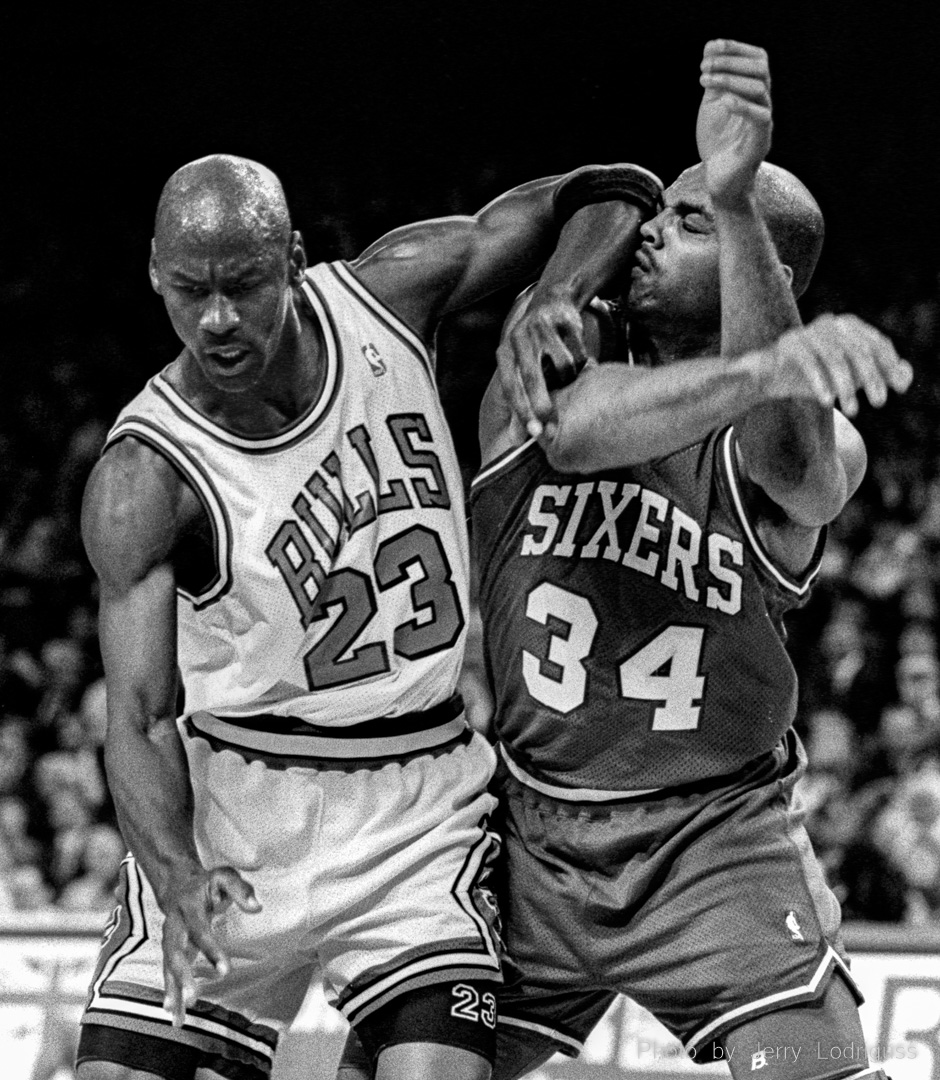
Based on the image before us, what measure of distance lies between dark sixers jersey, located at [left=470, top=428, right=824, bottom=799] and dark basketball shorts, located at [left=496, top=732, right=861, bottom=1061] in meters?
0.06

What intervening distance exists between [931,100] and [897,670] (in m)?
2.82

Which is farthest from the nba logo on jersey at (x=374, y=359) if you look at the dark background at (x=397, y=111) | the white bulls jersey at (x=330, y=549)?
the dark background at (x=397, y=111)

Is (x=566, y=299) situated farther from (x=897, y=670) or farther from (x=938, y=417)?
(x=938, y=417)

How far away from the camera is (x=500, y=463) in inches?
118

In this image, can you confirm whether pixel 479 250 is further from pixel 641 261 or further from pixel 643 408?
pixel 643 408

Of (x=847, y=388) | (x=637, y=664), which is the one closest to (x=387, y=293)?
(x=637, y=664)

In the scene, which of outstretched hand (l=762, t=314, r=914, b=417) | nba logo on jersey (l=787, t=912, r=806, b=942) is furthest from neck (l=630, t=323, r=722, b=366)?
nba logo on jersey (l=787, t=912, r=806, b=942)

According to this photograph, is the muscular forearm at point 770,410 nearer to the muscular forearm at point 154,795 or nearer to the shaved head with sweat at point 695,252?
the shaved head with sweat at point 695,252

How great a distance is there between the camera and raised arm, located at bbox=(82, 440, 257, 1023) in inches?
104

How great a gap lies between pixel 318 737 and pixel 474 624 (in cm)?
400

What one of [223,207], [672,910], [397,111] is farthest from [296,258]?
[397,111]

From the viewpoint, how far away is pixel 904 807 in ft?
19.3

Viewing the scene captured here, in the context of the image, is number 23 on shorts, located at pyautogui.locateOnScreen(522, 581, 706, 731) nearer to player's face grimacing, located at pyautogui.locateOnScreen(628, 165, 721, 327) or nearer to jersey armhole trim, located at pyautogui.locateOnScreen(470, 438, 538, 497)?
jersey armhole trim, located at pyautogui.locateOnScreen(470, 438, 538, 497)

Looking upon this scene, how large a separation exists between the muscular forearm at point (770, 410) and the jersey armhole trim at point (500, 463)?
361 millimetres
